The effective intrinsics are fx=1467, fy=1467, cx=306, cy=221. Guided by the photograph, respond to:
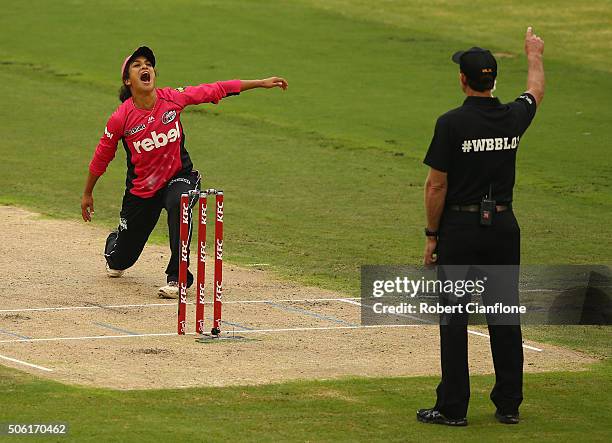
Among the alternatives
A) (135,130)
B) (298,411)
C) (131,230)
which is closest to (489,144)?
(298,411)

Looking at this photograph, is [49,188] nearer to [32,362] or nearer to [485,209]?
[32,362]

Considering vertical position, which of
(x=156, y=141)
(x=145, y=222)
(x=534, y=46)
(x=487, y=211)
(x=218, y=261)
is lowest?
(x=218, y=261)

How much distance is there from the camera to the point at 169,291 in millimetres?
13109

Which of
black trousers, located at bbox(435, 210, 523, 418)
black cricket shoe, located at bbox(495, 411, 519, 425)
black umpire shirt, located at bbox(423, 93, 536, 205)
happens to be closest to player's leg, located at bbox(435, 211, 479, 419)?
black trousers, located at bbox(435, 210, 523, 418)

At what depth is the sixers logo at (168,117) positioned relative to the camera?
13.3m

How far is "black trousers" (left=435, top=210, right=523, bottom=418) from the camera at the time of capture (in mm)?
9086

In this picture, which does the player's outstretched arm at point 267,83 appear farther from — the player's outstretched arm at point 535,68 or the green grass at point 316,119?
the player's outstretched arm at point 535,68

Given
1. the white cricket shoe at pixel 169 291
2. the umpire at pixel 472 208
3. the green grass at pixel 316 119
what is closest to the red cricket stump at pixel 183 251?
the white cricket shoe at pixel 169 291

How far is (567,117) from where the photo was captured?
1058 inches

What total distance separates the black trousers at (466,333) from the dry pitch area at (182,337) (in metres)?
1.39

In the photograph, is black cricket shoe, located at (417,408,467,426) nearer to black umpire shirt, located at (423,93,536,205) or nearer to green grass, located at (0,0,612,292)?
black umpire shirt, located at (423,93,536,205)

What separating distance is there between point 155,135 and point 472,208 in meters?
4.87

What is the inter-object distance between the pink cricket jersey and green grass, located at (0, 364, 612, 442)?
12.1ft

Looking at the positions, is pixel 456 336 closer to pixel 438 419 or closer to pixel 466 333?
pixel 466 333
